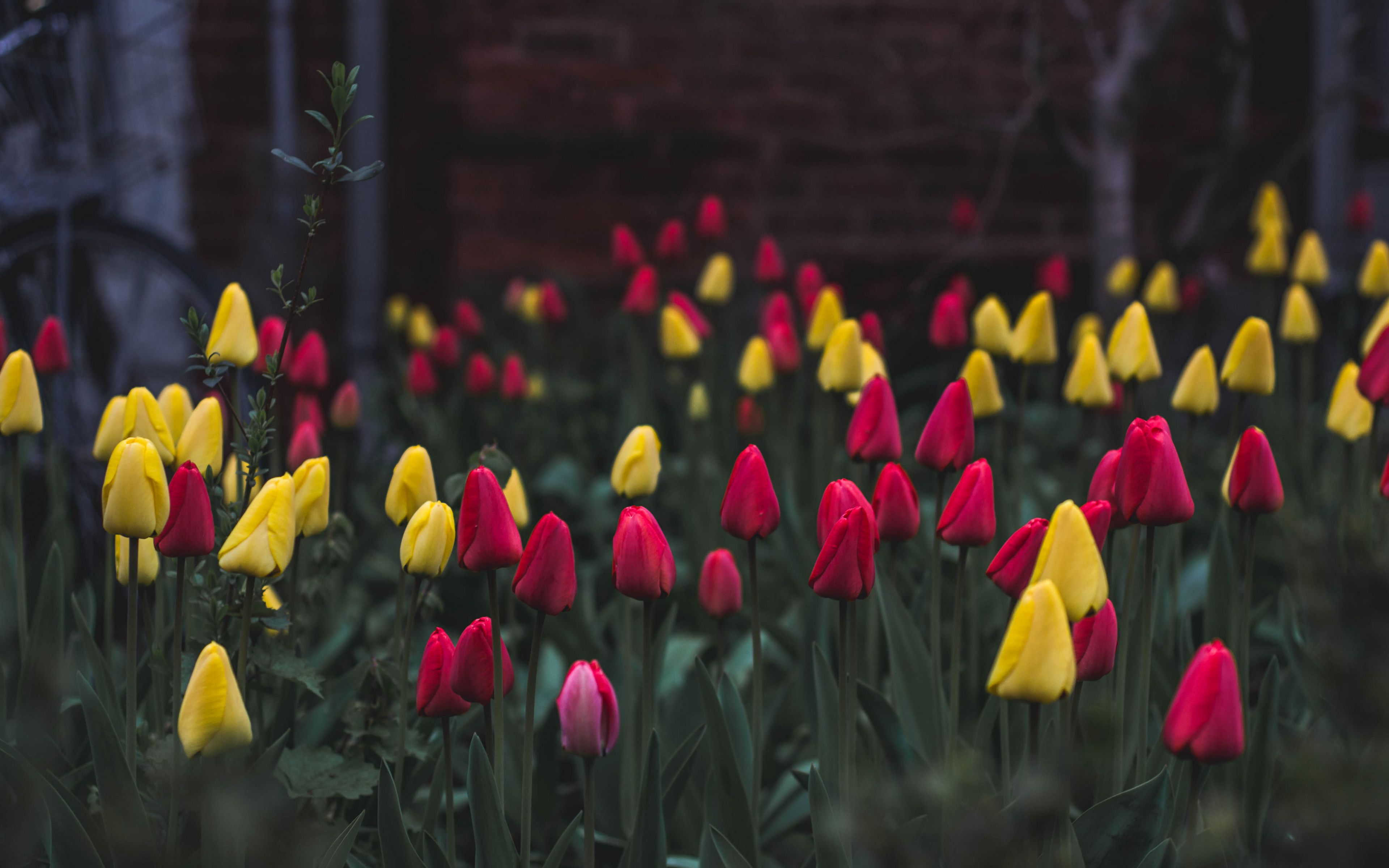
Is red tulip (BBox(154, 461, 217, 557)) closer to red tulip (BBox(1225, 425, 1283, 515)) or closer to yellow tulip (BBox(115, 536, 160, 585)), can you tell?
yellow tulip (BBox(115, 536, 160, 585))

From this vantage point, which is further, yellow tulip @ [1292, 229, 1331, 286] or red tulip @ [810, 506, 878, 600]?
yellow tulip @ [1292, 229, 1331, 286]

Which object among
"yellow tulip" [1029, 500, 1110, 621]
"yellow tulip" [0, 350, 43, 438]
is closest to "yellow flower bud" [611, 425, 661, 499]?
"yellow tulip" [1029, 500, 1110, 621]

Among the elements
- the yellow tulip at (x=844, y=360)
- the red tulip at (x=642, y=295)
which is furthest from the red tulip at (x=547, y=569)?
the red tulip at (x=642, y=295)

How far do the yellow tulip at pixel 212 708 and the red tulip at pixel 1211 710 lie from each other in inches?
24.4

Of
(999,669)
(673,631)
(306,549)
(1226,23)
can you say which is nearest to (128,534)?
(306,549)

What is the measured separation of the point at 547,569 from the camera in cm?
87

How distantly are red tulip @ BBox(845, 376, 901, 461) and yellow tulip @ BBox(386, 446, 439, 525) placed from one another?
0.41 meters

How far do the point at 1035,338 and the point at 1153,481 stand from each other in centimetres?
61

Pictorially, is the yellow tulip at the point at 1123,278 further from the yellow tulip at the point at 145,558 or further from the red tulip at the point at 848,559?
the yellow tulip at the point at 145,558

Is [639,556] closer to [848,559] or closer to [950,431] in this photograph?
[848,559]

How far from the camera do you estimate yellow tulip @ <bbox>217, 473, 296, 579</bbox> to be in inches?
33.8

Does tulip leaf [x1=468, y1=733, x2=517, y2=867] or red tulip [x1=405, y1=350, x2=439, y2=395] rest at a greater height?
red tulip [x1=405, y1=350, x2=439, y2=395]

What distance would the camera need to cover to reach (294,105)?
3.42m

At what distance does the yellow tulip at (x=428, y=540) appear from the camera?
36.0 inches
